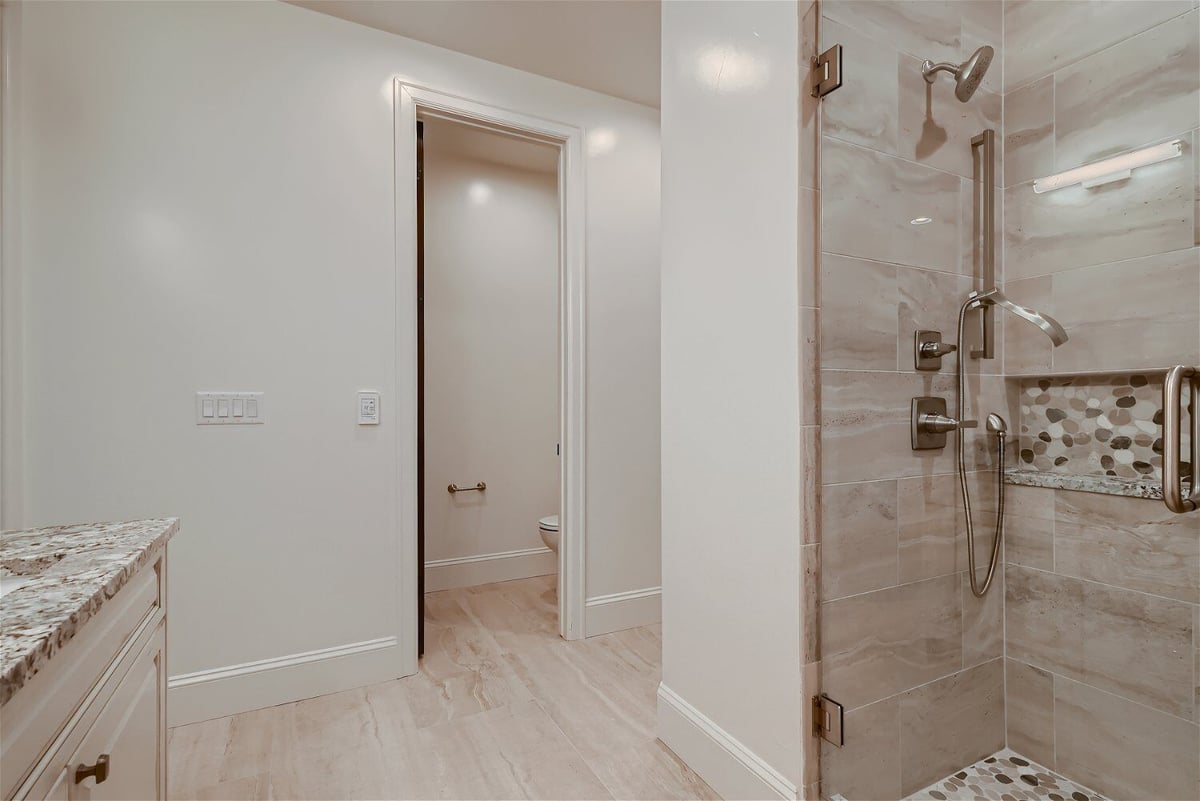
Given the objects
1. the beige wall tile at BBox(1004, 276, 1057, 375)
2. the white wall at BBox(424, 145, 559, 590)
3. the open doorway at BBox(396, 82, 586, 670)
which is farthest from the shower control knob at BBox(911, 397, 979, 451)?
the white wall at BBox(424, 145, 559, 590)

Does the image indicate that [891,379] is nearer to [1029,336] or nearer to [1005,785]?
[1029,336]

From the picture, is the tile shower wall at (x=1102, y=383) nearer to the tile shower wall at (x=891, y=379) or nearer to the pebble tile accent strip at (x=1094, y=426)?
the pebble tile accent strip at (x=1094, y=426)

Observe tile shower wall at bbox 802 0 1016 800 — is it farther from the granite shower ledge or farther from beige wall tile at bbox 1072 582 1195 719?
beige wall tile at bbox 1072 582 1195 719

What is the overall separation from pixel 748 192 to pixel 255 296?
1757 millimetres

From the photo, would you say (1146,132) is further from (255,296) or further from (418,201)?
(255,296)

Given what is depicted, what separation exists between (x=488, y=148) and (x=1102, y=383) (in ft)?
10.3

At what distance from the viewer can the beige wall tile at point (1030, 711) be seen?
1488 millimetres

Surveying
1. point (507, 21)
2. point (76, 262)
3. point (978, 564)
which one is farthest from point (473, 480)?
point (978, 564)

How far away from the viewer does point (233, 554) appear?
6.76 feet

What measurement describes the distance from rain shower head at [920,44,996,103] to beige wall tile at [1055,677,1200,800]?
153 cm

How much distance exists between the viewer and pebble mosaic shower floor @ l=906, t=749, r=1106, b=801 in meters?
1.43

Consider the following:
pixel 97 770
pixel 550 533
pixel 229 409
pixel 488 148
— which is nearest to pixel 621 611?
pixel 550 533

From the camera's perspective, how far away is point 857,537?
55.1 inches

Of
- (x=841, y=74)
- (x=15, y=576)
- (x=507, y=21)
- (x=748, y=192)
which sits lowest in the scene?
(x=15, y=576)
